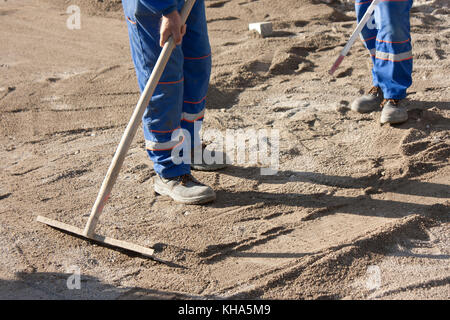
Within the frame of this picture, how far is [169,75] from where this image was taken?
3.15 m

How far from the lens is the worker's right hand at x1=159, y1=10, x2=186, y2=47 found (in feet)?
9.61

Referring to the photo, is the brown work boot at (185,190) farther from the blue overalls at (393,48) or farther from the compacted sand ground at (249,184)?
the blue overalls at (393,48)

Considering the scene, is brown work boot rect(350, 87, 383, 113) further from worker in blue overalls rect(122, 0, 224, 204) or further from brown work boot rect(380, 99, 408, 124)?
worker in blue overalls rect(122, 0, 224, 204)

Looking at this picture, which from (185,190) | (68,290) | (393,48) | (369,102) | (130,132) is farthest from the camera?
(369,102)

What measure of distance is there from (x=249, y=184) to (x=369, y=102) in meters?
1.53

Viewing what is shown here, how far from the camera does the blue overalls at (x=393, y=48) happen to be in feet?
13.1

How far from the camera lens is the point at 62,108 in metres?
4.82

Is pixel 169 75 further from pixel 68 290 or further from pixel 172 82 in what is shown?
pixel 68 290

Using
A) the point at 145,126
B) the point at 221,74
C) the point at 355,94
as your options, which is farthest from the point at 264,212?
the point at 221,74

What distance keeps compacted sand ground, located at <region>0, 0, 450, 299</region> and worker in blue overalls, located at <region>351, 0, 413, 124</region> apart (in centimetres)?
14

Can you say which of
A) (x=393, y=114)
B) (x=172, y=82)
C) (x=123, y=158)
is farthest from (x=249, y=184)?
(x=393, y=114)

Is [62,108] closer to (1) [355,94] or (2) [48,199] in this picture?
(2) [48,199]

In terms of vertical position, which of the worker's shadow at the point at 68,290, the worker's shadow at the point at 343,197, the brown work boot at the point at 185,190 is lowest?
the worker's shadow at the point at 68,290

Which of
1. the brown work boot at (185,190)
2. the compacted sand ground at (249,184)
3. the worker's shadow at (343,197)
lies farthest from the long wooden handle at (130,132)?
the worker's shadow at (343,197)
